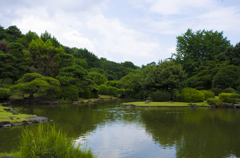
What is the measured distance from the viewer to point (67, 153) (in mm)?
4652

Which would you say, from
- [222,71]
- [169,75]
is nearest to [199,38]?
[222,71]

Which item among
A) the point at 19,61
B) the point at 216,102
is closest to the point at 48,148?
the point at 216,102

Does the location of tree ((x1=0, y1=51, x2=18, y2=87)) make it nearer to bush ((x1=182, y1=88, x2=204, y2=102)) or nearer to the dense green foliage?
the dense green foliage

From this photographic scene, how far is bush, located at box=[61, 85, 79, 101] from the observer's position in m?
28.8

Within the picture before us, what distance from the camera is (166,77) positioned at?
1078 inches

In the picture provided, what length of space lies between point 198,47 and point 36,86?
1548 inches

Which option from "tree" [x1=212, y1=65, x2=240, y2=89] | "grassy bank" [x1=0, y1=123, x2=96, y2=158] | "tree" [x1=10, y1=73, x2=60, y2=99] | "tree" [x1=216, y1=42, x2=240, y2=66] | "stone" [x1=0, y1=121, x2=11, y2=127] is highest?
"tree" [x1=216, y1=42, x2=240, y2=66]

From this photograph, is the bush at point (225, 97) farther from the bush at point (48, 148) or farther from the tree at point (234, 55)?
the bush at point (48, 148)

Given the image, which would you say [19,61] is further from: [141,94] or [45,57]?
[141,94]

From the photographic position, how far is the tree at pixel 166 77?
26745mm

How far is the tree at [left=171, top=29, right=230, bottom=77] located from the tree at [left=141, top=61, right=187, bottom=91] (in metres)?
19.6

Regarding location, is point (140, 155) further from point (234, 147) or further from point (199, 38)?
point (199, 38)

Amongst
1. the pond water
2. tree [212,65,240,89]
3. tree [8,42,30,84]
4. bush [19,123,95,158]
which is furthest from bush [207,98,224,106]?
tree [8,42,30,84]

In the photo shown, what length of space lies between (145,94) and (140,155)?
34.4m
